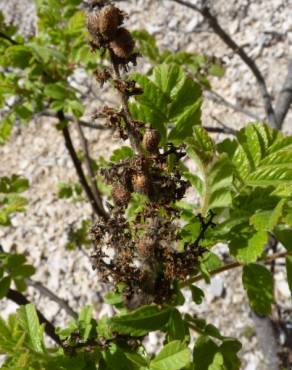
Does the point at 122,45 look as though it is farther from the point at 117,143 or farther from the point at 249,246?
the point at 117,143

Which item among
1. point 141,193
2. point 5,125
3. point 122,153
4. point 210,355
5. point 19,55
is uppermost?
point 19,55

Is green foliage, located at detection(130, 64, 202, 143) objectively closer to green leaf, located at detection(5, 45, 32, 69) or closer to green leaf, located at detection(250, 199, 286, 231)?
green leaf, located at detection(250, 199, 286, 231)

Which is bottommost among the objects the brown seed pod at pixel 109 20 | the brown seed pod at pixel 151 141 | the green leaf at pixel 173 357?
the green leaf at pixel 173 357

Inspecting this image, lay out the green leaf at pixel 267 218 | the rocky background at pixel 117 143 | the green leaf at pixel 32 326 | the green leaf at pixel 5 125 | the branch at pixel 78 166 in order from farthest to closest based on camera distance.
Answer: the rocky background at pixel 117 143 → the branch at pixel 78 166 → the green leaf at pixel 5 125 → the green leaf at pixel 32 326 → the green leaf at pixel 267 218

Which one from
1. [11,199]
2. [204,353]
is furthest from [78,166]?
[204,353]

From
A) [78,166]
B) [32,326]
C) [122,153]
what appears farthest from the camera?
[78,166]

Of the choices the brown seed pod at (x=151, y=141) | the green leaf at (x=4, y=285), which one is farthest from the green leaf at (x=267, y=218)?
the green leaf at (x=4, y=285)

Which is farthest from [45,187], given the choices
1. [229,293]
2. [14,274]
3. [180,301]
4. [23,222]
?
[180,301]

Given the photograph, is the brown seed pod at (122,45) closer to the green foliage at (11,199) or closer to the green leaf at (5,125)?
the green foliage at (11,199)

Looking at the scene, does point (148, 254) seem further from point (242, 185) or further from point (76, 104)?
point (76, 104)
